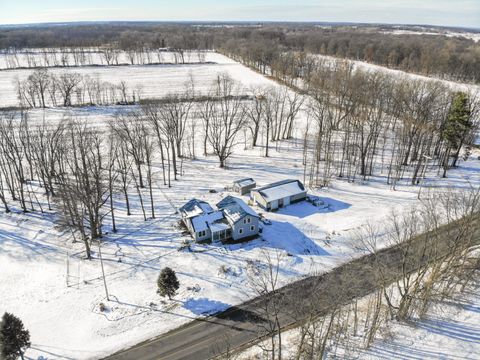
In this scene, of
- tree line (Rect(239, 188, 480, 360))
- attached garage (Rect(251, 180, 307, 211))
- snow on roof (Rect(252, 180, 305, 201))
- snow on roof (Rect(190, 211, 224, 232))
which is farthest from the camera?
snow on roof (Rect(252, 180, 305, 201))

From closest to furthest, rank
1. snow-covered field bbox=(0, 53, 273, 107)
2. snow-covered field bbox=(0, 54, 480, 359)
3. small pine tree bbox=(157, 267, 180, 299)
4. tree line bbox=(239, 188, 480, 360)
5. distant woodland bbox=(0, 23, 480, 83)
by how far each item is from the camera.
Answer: tree line bbox=(239, 188, 480, 360)
snow-covered field bbox=(0, 54, 480, 359)
small pine tree bbox=(157, 267, 180, 299)
snow-covered field bbox=(0, 53, 273, 107)
distant woodland bbox=(0, 23, 480, 83)

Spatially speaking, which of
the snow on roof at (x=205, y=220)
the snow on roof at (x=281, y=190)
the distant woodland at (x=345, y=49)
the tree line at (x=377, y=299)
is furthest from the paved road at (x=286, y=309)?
the distant woodland at (x=345, y=49)

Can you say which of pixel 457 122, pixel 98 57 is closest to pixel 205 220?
pixel 457 122

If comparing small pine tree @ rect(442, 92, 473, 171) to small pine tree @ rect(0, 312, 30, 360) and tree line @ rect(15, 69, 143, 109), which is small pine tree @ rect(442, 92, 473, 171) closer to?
small pine tree @ rect(0, 312, 30, 360)

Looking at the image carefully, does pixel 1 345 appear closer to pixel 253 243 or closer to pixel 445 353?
pixel 253 243

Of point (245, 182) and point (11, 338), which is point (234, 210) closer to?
A: point (245, 182)

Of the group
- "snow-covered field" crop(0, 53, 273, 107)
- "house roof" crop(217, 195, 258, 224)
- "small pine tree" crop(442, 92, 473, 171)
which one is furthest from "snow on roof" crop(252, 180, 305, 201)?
"snow-covered field" crop(0, 53, 273, 107)
